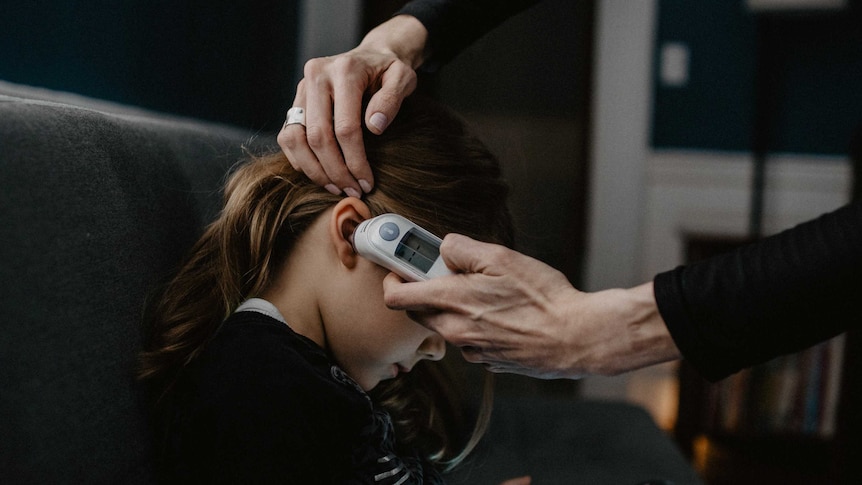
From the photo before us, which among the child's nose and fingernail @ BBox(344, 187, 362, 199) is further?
the child's nose

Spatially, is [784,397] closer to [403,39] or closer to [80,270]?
[403,39]

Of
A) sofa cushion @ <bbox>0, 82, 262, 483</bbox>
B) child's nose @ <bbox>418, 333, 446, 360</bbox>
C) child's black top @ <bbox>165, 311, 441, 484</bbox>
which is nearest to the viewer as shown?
sofa cushion @ <bbox>0, 82, 262, 483</bbox>

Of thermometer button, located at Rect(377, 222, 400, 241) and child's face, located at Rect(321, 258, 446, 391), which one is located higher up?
thermometer button, located at Rect(377, 222, 400, 241)

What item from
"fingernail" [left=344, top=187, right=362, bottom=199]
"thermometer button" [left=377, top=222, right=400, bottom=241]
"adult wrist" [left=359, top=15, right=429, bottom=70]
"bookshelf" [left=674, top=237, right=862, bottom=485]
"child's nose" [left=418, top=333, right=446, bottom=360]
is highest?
"adult wrist" [left=359, top=15, right=429, bottom=70]

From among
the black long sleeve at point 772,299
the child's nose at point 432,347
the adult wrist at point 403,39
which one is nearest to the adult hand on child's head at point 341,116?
the adult wrist at point 403,39

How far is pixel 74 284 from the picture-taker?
52 centimetres

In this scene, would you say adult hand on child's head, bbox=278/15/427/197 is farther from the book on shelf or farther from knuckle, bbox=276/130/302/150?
the book on shelf

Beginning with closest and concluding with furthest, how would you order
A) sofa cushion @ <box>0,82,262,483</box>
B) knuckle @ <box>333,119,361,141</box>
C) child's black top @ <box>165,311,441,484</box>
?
sofa cushion @ <box>0,82,262,483</box>
child's black top @ <box>165,311,441,484</box>
knuckle @ <box>333,119,361,141</box>

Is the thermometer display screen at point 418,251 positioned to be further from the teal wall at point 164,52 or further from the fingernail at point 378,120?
the teal wall at point 164,52

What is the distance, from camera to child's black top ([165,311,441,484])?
22.3 inches

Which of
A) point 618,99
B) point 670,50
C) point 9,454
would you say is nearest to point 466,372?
point 9,454

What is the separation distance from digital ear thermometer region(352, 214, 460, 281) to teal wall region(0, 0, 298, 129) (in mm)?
540

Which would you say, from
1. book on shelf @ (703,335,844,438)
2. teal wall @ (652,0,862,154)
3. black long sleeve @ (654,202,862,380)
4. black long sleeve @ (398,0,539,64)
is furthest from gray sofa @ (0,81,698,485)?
teal wall @ (652,0,862,154)

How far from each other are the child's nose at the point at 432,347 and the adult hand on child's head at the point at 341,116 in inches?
9.0
